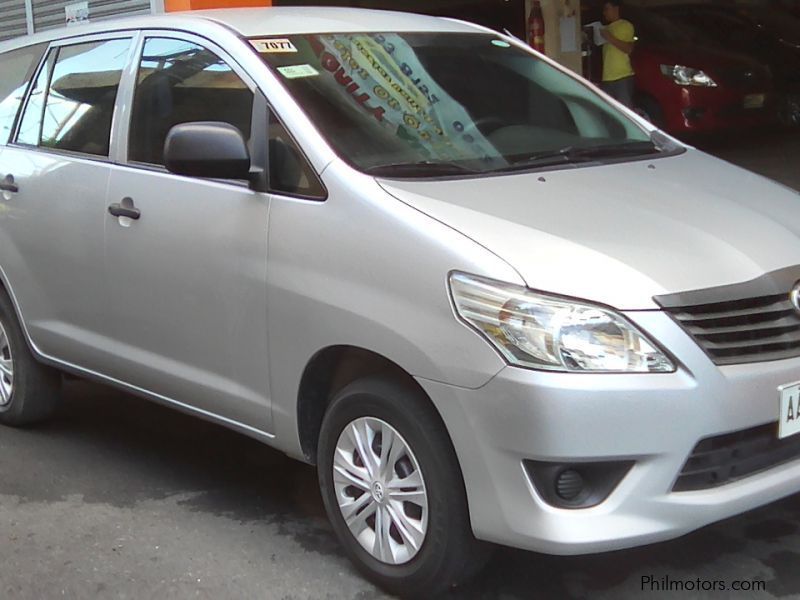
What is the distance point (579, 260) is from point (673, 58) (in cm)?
962

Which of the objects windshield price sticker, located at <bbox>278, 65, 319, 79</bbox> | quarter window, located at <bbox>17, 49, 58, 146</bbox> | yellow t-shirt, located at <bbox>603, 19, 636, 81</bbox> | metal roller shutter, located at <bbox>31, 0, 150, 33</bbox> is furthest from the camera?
yellow t-shirt, located at <bbox>603, 19, 636, 81</bbox>

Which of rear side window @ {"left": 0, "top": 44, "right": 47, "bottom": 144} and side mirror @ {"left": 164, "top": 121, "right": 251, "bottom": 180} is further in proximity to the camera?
rear side window @ {"left": 0, "top": 44, "right": 47, "bottom": 144}

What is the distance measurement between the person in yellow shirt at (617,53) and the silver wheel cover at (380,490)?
338 inches

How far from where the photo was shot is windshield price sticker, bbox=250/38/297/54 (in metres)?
3.99

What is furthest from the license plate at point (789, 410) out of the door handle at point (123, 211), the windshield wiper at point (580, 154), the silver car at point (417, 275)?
the door handle at point (123, 211)

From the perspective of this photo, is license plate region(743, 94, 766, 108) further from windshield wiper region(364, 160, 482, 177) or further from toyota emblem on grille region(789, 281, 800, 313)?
toyota emblem on grille region(789, 281, 800, 313)

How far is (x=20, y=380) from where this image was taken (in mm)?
5215

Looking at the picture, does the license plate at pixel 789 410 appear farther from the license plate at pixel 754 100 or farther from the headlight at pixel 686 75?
the license plate at pixel 754 100

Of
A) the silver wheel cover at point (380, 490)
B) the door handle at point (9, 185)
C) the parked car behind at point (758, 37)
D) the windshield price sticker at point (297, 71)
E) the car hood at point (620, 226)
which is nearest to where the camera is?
the car hood at point (620, 226)

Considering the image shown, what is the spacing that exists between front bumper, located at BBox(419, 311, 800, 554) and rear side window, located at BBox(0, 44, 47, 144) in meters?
3.13

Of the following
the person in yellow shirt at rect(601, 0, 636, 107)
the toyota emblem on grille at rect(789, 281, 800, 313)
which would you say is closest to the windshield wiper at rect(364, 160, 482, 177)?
the toyota emblem on grille at rect(789, 281, 800, 313)

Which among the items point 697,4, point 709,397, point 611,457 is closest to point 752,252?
point 709,397

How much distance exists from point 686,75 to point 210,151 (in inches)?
364

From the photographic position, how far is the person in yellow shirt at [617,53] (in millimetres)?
11328
